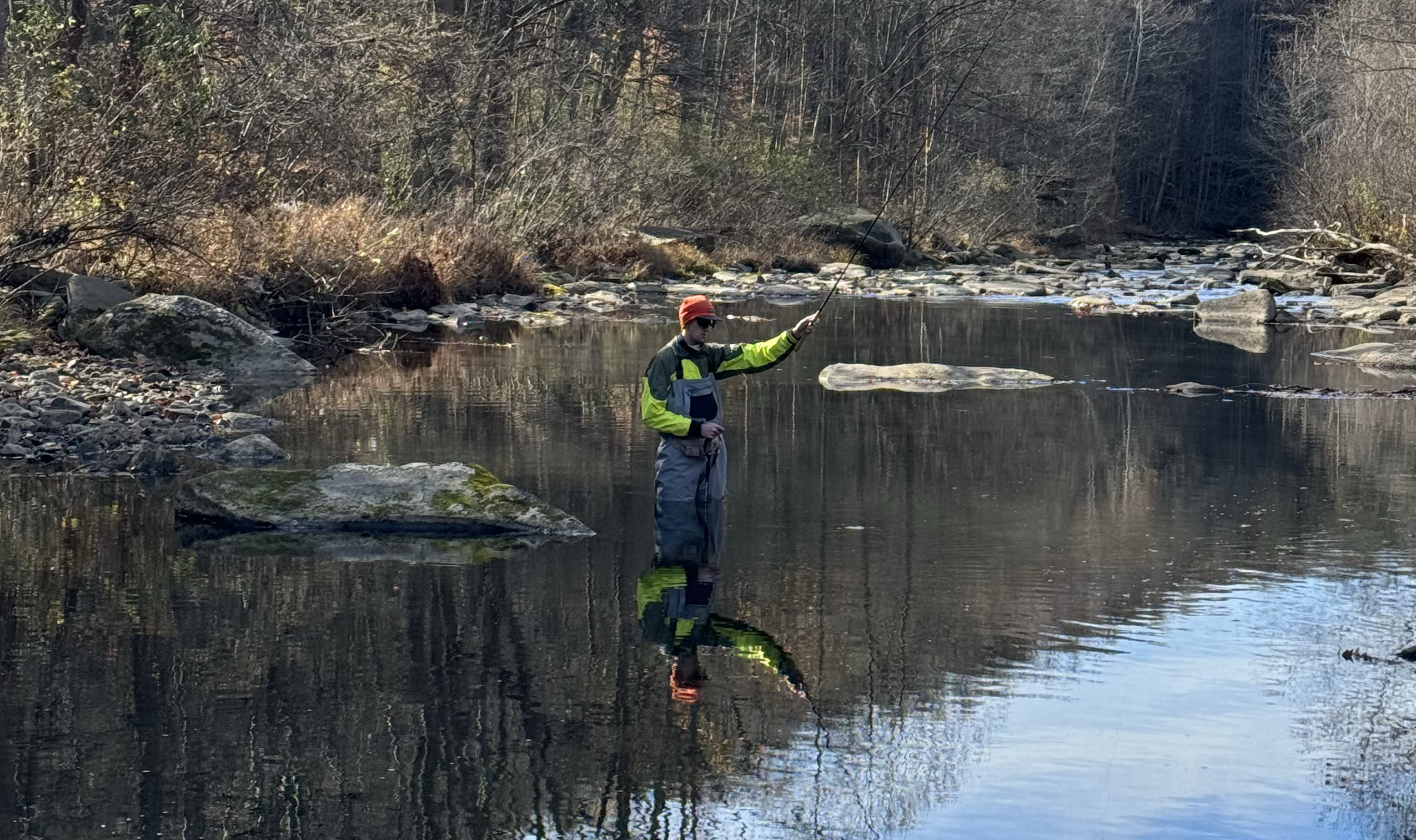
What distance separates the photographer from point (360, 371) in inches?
671

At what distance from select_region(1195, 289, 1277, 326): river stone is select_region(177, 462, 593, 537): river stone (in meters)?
19.1

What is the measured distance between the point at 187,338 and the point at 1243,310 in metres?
16.1

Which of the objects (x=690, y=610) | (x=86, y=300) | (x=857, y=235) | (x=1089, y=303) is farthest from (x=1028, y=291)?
(x=690, y=610)

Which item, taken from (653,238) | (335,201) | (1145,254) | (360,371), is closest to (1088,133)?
(1145,254)

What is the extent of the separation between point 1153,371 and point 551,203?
1319cm

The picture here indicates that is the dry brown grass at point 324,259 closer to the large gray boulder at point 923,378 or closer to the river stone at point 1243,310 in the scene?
the large gray boulder at point 923,378

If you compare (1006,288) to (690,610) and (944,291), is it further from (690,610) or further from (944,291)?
(690,610)

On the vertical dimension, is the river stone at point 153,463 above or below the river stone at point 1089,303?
below

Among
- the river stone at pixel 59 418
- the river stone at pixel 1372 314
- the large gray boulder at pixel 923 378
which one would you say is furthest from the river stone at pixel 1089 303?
the river stone at pixel 59 418

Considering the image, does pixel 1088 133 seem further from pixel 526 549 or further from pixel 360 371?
pixel 526 549

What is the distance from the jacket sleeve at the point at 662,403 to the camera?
9.80m

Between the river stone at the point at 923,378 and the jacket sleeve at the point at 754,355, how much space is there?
6.14m

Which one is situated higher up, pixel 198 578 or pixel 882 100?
pixel 882 100

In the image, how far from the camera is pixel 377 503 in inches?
360
